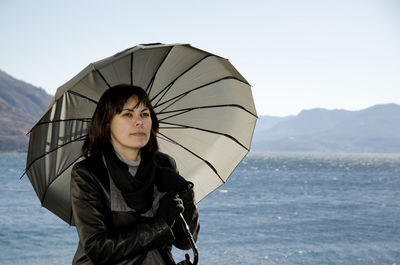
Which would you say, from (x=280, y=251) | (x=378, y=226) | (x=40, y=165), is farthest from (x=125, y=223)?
(x=378, y=226)

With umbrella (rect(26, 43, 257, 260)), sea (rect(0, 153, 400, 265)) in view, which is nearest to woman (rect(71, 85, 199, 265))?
umbrella (rect(26, 43, 257, 260))

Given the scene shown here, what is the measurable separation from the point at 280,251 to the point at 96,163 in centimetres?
2404

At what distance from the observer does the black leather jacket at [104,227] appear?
195 centimetres

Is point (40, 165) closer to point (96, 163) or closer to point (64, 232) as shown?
point (96, 163)

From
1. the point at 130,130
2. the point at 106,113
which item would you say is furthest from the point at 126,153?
the point at 106,113

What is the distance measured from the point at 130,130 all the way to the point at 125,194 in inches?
13.4

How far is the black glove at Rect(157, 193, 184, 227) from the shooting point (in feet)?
6.64

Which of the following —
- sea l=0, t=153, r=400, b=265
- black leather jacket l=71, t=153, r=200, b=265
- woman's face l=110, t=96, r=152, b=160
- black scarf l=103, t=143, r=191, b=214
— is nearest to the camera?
black leather jacket l=71, t=153, r=200, b=265

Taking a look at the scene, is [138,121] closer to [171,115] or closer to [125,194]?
[125,194]

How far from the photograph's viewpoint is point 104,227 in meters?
2.00

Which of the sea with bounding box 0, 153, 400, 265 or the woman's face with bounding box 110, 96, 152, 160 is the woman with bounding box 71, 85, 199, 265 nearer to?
the woman's face with bounding box 110, 96, 152, 160

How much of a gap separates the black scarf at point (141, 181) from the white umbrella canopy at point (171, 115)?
549 mm

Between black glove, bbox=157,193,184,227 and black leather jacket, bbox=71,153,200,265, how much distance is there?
3 centimetres

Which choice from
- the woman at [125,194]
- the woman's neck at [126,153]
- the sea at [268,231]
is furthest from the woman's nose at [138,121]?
the sea at [268,231]
